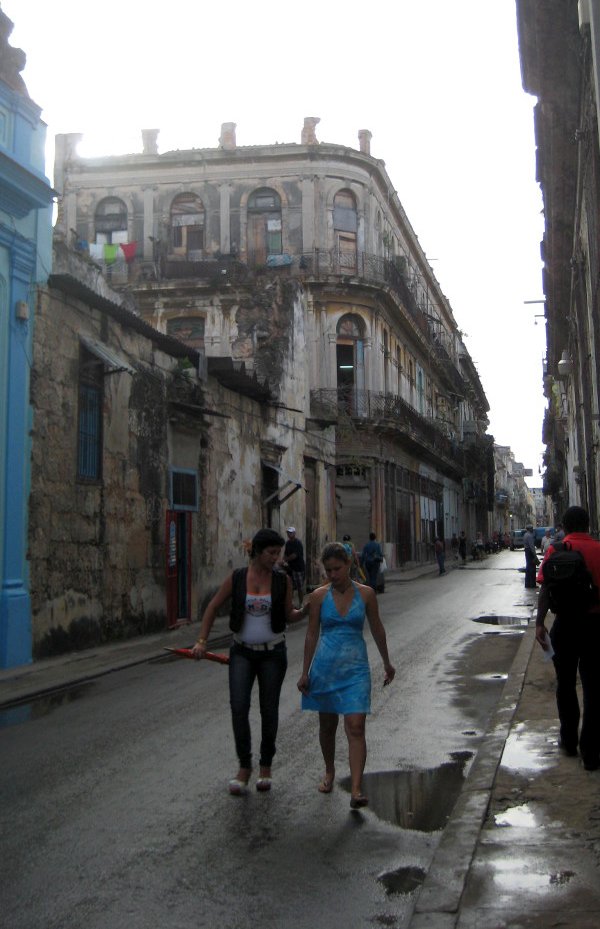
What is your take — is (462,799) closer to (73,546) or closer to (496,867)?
(496,867)

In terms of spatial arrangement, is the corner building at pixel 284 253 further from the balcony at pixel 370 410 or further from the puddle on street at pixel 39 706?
the puddle on street at pixel 39 706

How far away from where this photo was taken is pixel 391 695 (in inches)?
347

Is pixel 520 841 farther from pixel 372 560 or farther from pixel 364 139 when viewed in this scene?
pixel 364 139

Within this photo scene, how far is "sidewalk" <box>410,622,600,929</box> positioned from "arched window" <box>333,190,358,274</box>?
30.8 metres

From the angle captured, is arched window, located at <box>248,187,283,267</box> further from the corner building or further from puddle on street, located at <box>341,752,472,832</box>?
puddle on street, located at <box>341,752,472,832</box>

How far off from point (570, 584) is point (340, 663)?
1650 millimetres

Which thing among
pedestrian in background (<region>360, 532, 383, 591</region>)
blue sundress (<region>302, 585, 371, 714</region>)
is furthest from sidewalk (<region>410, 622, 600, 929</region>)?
pedestrian in background (<region>360, 532, 383, 591</region>)

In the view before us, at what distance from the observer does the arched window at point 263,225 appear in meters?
35.8

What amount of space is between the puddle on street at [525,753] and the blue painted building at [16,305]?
273 inches

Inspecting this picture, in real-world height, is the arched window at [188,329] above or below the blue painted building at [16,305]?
above

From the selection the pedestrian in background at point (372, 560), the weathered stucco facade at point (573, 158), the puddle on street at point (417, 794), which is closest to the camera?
the puddle on street at point (417, 794)

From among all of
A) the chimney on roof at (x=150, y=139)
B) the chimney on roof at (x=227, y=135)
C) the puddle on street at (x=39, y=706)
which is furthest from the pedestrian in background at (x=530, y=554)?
the chimney on roof at (x=150, y=139)

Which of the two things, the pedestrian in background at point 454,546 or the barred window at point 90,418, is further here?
the pedestrian in background at point 454,546

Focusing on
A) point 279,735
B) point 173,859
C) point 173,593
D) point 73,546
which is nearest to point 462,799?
point 173,859
